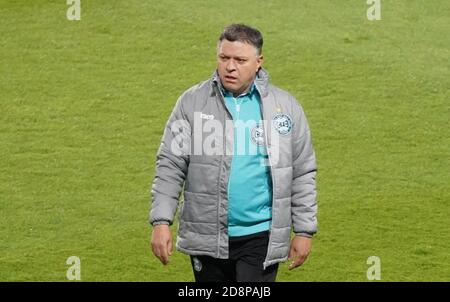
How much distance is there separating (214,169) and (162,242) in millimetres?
385

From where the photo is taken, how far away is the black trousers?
6.08 m

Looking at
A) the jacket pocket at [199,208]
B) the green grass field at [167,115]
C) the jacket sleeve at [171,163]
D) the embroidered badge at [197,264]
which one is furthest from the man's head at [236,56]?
the green grass field at [167,115]

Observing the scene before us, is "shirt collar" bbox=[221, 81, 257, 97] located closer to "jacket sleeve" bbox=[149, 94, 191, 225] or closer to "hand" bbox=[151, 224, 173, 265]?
"jacket sleeve" bbox=[149, 94, 191, 225]

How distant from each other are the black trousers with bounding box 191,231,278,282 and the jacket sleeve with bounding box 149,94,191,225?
0.96 ft

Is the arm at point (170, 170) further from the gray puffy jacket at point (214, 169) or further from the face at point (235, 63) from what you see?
the face at point (235, 63)

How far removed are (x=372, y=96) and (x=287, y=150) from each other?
5.48m

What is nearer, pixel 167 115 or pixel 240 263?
pixel 240 263

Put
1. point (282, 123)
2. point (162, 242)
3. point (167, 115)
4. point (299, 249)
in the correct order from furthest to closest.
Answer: point (167, 115) → point (299, 249) → point (282, 123) → point (162, 242)

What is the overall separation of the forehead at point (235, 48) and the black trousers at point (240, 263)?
791mm

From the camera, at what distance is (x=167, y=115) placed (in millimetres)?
11242

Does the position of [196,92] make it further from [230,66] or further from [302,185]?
[302,185]

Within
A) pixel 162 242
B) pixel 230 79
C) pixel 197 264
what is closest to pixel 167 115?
pixel 197 264

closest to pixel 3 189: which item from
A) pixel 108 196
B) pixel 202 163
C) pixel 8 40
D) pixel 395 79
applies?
pixel 108 196

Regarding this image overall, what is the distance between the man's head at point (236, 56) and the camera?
19.6ft
